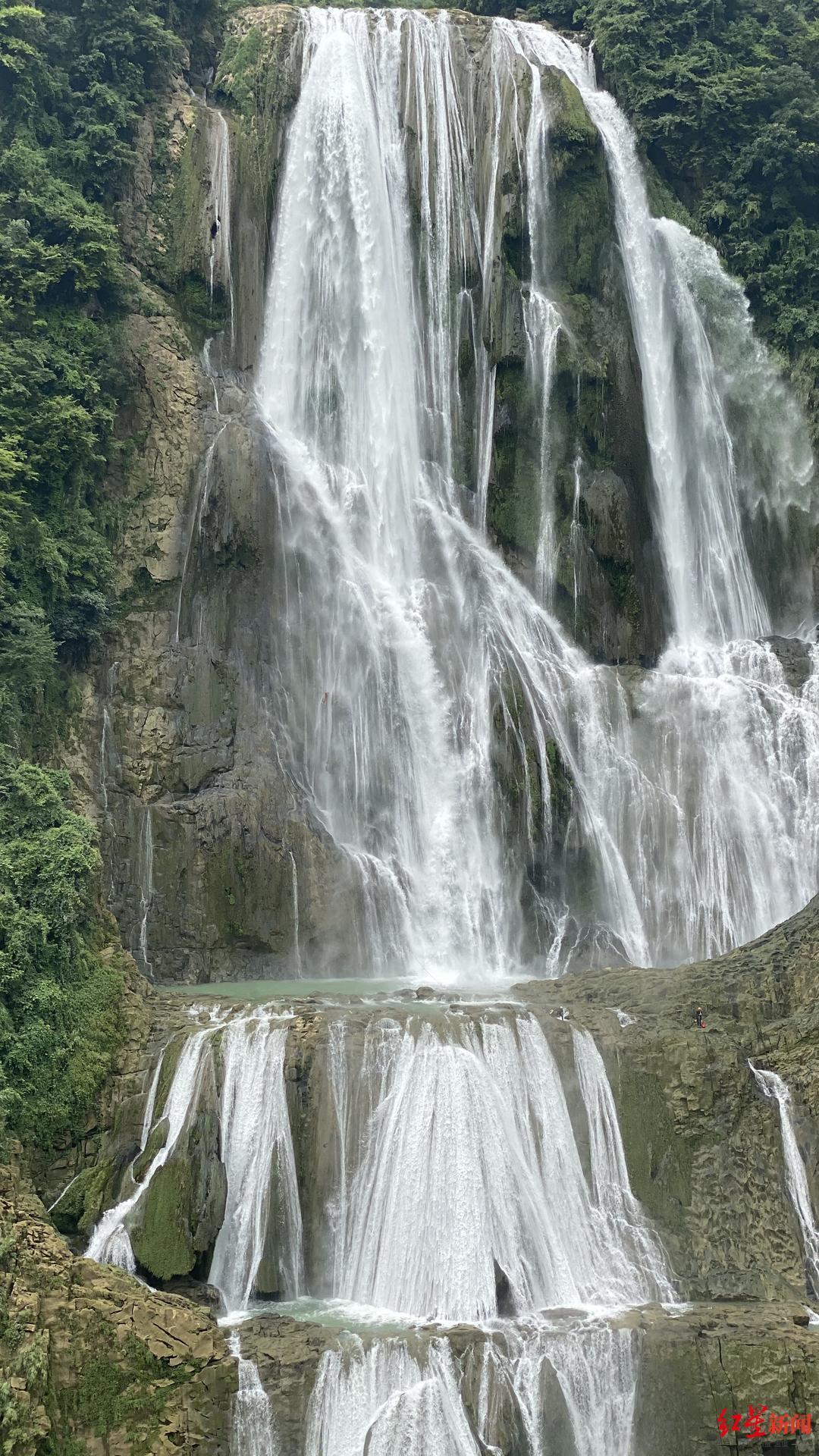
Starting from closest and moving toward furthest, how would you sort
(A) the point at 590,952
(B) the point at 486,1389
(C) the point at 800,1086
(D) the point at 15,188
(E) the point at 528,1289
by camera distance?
(B) the point at 486,1389 → (E) the point at 528,1289 → (C) the point at 800,1086 → (A) the point at 590,952 → (D) the point at 15,188

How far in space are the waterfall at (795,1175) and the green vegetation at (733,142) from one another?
21.4 m

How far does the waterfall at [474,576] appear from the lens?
71.2ft

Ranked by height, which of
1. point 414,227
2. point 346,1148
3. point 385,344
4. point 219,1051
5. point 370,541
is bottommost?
point 346,1148

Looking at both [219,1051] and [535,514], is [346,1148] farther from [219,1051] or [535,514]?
[535,514]

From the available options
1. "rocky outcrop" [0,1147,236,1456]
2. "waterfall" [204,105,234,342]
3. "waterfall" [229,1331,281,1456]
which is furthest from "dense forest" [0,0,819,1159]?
"waterfall" [229,1331,281,1456]

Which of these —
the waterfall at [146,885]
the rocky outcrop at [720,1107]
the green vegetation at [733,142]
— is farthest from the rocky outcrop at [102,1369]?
the green vegetation at [733,142]

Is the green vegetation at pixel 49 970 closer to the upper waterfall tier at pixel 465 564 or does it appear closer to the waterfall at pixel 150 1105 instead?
the waterfall at pixel 150 1105

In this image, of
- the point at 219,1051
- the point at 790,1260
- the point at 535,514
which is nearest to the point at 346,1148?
the point at 219,1051

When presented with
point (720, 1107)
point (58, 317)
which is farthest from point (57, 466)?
point (720, 1107)

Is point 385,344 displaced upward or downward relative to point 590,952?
upward

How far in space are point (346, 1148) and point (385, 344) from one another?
19044 mm

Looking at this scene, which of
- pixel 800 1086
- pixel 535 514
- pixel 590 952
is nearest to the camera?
pixel 800 1086

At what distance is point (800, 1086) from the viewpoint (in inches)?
592

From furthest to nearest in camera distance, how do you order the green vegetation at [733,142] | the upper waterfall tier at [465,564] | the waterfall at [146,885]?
the green vegetation at [733,142], the upper waterfall tier at [465,564], the waterfall at [146,885]
